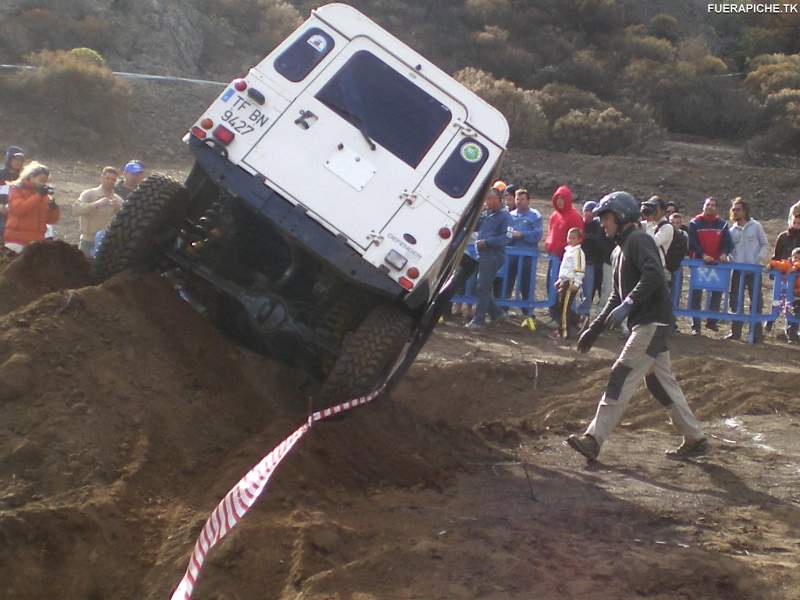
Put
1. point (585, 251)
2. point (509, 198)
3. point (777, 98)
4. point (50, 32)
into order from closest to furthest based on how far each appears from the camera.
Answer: point (585, 251)
point (509, 198)
point (50, 32)
point (777, 98)

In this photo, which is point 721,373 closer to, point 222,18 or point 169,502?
point 169,502

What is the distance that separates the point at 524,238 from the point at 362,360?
7167mm

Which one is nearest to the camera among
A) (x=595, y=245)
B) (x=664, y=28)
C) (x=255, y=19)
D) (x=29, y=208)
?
(x=29, y=208)

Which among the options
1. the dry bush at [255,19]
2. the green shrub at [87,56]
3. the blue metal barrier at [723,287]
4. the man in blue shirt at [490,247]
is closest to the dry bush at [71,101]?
the green shrub at [87,56]

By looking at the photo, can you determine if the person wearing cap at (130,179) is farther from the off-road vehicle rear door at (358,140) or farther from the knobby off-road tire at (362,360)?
the knobby off-road tire at (362,360)

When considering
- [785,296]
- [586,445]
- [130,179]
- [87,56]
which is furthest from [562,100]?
[586,445]

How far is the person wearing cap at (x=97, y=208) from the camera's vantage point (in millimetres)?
12453

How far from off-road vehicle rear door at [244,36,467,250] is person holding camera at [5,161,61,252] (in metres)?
4.58

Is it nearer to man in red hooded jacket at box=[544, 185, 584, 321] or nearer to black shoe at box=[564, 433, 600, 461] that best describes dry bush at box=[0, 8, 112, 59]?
man in red hooded jacket at box=[544, 185, 584, 321]

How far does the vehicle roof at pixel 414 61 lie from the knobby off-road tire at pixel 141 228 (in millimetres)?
1651

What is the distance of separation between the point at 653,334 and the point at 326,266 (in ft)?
7.74

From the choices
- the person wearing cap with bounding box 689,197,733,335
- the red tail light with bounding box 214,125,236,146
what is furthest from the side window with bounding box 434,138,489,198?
the person wearing cap with bounding box 689,197,733,335

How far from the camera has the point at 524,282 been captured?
14.7 meters

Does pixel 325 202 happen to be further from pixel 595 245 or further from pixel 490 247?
pixel 595 245
